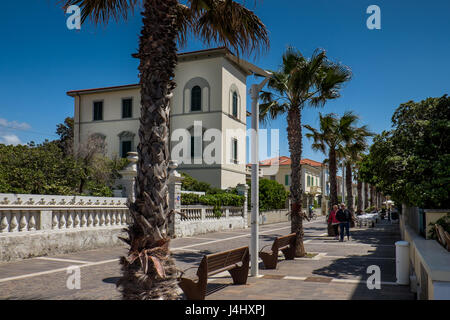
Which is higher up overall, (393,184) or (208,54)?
(208,54)

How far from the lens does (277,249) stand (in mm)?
10516

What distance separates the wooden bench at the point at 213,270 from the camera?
21.3 feet

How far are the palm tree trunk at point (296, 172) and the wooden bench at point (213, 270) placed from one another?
4.61 meters

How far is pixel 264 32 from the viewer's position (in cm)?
678

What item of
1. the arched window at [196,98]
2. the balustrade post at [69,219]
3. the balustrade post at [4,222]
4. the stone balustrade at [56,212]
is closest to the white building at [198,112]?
the arched window at [196,98]

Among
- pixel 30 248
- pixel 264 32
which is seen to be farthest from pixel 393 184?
pixel 30 248

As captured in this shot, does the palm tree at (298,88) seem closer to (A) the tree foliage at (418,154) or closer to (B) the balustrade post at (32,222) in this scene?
(A) the tree foliage at (418,154)

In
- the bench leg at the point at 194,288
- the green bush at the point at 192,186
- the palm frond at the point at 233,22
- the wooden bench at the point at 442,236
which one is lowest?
the bench leg at the point at 194,288

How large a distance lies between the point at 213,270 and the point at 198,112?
27.2 metres

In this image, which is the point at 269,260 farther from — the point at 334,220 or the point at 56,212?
the point at 334,220

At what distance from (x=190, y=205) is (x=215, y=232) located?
10.6 feet

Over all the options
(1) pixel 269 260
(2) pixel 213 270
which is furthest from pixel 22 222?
(1) pixel 269 260

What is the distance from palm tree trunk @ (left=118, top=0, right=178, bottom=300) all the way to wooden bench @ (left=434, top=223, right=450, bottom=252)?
494cm
